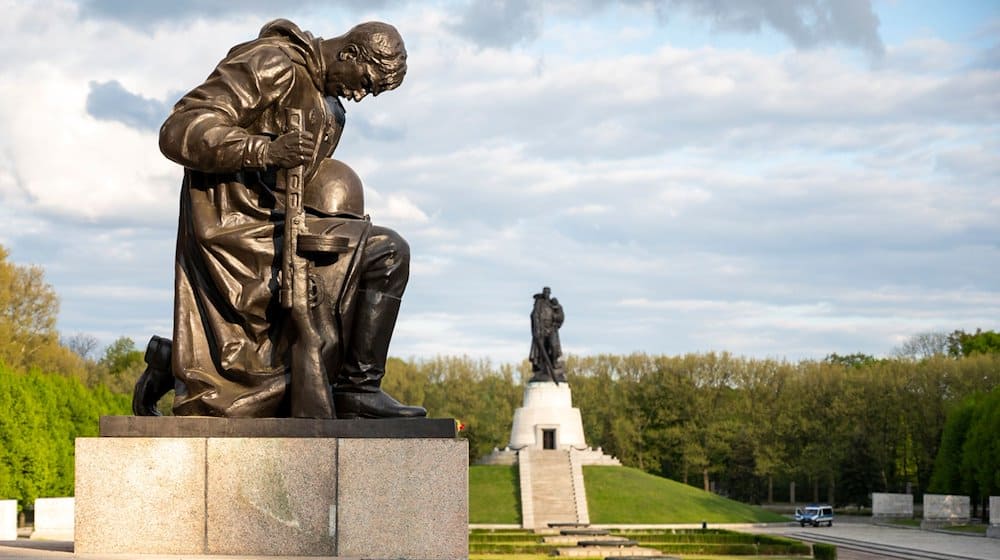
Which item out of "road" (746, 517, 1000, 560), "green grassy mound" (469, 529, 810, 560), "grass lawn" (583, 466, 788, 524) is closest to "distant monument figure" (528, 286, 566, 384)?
"grass lawn" (583, 466, 788, 524)

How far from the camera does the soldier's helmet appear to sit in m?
7.00

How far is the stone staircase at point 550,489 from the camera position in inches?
1770

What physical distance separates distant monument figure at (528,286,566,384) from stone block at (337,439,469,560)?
47.7 m

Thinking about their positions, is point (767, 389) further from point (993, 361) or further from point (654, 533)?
point (654, 533)

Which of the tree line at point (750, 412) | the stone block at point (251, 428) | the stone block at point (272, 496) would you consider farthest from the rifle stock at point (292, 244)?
the tree line at point (750, 412)

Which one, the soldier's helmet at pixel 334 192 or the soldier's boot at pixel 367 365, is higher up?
the soldier's helmet at pixel 334 192

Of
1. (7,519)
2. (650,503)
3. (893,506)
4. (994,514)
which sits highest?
(7,519)

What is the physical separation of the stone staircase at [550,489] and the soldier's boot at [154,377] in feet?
117

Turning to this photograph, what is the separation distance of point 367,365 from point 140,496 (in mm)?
1451

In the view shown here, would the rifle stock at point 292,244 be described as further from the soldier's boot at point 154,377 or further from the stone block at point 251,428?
the soldier's boot at point 154,377

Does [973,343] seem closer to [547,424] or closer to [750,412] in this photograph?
[750,412]

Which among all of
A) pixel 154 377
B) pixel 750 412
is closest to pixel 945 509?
pixel 750 412

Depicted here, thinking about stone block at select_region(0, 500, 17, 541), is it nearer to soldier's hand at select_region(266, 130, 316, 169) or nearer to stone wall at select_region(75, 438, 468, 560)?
stone wall at select_region(75, 438, 468, 560)

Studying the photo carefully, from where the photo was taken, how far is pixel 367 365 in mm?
7020
